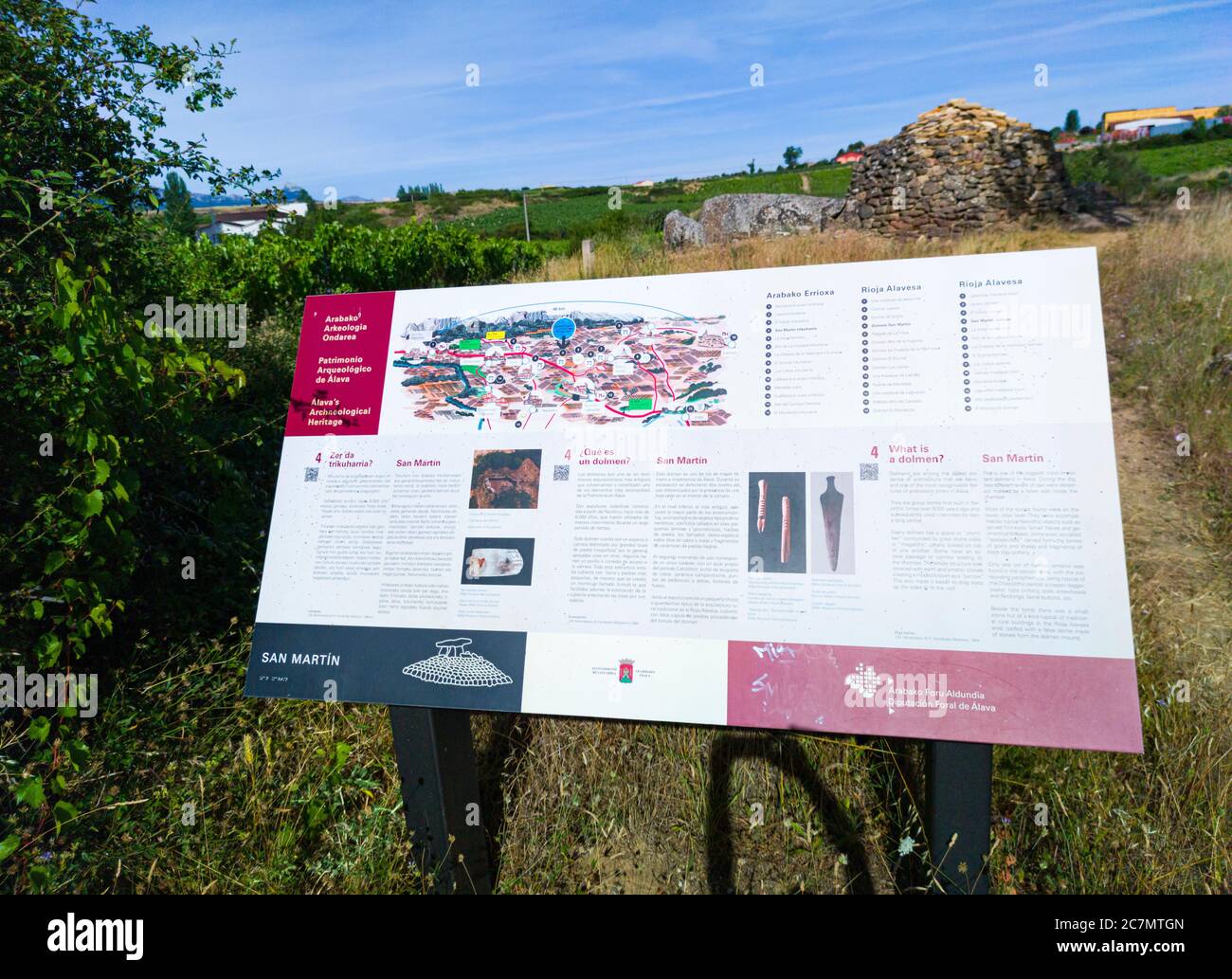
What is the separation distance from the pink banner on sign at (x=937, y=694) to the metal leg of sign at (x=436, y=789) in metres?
0.94

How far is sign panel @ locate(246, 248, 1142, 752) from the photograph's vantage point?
6.79ft

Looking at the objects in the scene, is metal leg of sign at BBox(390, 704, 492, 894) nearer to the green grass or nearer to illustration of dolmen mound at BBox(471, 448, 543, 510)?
illustration of dolmen mound at BBox(471, 448, 543, 510)

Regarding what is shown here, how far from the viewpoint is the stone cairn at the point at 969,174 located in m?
12.9

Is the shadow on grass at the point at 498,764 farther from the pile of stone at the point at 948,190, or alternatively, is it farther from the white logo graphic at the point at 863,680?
the pile of stone at the point at 948,190

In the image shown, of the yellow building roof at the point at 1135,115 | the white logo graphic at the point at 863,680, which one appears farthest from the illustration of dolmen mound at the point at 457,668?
the yellow building roof at the point at 1135,115

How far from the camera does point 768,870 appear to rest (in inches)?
111

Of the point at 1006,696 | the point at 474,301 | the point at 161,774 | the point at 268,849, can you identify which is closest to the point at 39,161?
the point at 474,301

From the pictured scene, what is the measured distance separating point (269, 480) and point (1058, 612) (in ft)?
14.8

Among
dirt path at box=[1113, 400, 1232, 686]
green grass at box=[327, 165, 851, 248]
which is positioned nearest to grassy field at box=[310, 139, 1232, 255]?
green grass at box=[327, 165, 851, 248]

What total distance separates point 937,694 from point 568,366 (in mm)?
1532

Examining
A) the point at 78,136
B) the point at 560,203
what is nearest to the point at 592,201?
the point at 560,203

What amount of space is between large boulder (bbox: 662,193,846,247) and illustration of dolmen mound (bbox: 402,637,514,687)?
38.8 feet
